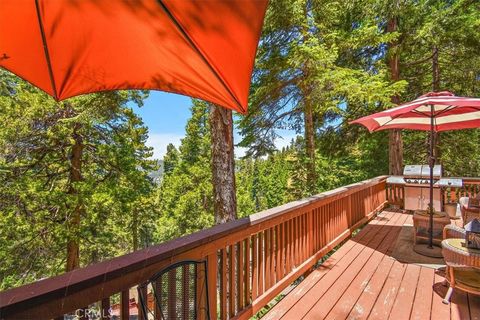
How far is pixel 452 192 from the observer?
7.98 metres

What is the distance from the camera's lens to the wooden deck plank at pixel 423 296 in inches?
112

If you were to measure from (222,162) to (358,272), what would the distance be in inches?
95.9

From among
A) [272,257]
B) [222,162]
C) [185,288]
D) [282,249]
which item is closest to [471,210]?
[282,249]

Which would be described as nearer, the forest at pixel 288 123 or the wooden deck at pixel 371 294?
the wooden deck at pixel 371 294

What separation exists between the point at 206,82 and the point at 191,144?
25.6 m

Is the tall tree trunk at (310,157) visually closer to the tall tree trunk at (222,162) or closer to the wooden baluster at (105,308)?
the tall tree trunk at (222,162)

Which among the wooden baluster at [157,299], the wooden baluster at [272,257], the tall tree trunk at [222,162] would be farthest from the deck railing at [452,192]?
the wooden baluster at [157,299]

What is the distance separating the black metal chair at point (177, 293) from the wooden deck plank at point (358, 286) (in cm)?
150

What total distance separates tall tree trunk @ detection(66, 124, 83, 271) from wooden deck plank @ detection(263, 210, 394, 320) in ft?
32.5

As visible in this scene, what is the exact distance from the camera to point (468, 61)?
383 inches

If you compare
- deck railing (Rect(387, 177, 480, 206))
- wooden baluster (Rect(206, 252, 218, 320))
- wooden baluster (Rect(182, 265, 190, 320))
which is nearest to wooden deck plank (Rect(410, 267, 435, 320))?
wooden baluster (Rect(206, 252, 218, 320))

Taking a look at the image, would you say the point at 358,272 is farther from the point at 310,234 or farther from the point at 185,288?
the point at 185,288

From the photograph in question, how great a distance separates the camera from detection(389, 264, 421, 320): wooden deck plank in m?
2.85

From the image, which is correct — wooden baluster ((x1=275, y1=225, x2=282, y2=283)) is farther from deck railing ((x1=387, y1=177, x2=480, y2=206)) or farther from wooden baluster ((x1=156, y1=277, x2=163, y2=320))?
deck railing ((x1=387, y1=177, x2=480, y2=206))
